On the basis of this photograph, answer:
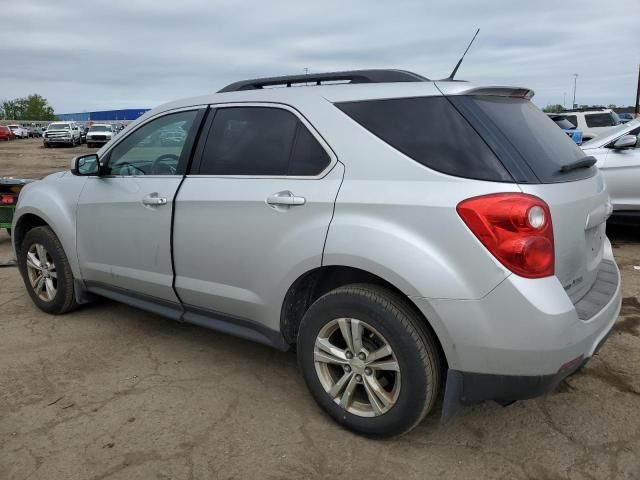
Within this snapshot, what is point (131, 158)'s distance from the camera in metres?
3.97

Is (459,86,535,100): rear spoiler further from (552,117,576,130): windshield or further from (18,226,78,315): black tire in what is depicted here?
(552,117,576,130): windshield

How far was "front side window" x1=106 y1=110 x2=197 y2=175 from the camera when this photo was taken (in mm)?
3605

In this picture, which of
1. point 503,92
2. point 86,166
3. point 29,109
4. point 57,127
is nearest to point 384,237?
point 503,92

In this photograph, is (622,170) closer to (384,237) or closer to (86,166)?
(384,237)

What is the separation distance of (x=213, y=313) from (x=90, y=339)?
133 cm

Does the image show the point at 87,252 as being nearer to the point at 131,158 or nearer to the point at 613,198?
the point at 131,158

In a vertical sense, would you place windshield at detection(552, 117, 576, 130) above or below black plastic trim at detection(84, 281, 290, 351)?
above

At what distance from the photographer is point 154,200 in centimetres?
351

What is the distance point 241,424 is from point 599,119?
61.7 ft

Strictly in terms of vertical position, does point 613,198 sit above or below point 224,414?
above

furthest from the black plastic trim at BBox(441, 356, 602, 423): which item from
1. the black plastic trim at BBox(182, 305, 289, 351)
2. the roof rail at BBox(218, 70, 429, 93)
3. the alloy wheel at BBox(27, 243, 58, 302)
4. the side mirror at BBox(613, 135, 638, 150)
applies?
the side mirror at BBox(613, 135, 638, 150)

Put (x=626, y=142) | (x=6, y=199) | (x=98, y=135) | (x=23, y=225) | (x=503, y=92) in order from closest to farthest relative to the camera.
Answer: (x=503, y=92)
(x=23, y=225)
(x=626, y=142)
(x=6, y=199)
(x=98, y=135)

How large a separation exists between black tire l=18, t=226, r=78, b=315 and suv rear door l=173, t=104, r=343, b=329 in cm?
143

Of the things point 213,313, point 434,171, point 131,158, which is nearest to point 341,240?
point 434,171
